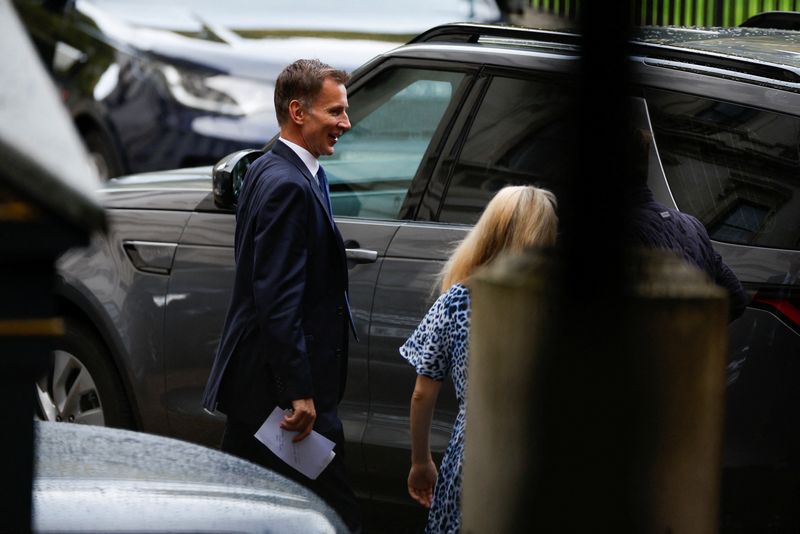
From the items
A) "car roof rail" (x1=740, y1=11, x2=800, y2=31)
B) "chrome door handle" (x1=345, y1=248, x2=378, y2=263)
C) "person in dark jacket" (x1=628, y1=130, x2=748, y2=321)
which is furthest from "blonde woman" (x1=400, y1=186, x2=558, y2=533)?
"car roof rail" (x1=740, y1=11, x2=800, y2=31)

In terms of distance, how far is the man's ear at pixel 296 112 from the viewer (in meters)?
4.77

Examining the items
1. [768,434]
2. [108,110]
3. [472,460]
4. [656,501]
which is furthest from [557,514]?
[108,110]

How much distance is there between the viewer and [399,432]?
510cm

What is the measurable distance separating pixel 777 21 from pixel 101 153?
5945 millimetres

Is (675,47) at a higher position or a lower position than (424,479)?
higher

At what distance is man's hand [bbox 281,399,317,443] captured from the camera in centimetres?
453

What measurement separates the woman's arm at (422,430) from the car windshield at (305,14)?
6.64 metres

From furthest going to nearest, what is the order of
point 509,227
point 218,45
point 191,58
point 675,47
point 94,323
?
point 218,45 → point 191,58 → point 94,323 → point 675,47 → point 509,227

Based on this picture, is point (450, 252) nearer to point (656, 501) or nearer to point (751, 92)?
point (751, 92)

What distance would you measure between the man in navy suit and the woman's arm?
0.37 meters

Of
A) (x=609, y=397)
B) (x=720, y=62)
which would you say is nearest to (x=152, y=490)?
(x=609, y=397)

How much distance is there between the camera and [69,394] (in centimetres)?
610

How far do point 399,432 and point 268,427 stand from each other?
0.62 m

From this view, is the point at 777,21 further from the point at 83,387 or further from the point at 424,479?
the point at 83,387
